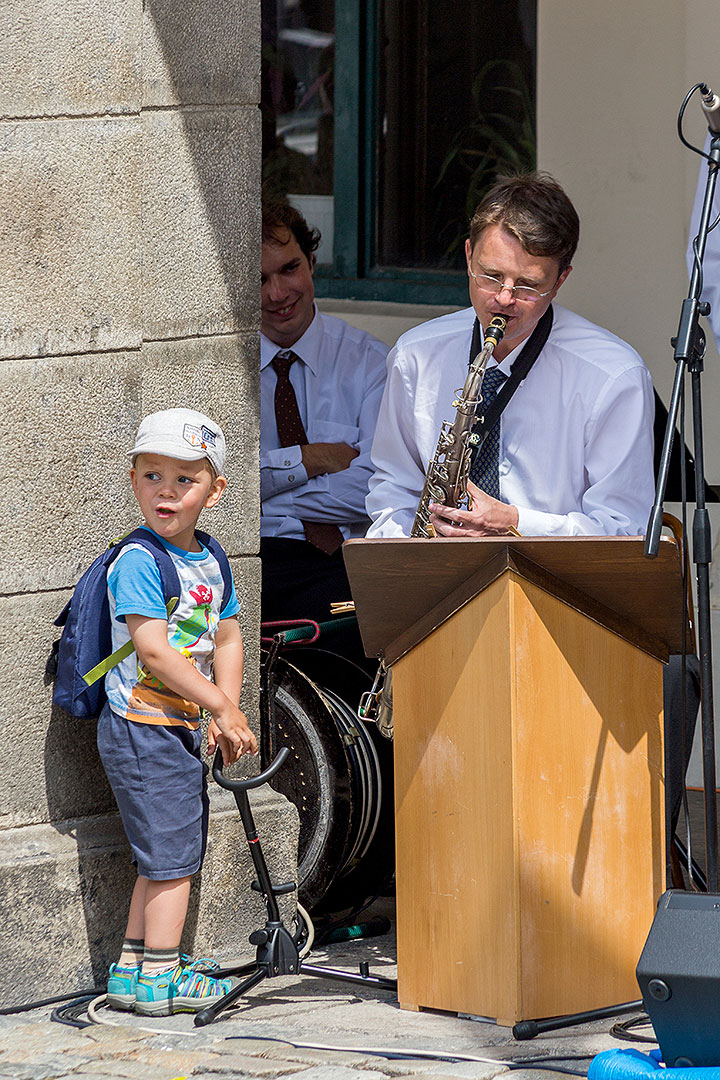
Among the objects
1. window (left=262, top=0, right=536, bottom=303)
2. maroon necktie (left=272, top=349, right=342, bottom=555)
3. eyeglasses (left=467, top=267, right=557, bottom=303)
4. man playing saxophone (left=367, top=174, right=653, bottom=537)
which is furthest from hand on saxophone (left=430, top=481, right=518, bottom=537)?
window (left=262, top=0, right=536, bottom=303)

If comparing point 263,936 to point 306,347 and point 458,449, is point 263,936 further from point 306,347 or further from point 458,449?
point 306,347

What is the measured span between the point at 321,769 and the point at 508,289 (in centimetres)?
138

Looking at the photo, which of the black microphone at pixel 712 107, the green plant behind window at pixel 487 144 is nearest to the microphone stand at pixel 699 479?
the black microphone at pixel 712 107

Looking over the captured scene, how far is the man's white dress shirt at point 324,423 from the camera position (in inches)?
188

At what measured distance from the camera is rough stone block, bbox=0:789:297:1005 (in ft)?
11.7

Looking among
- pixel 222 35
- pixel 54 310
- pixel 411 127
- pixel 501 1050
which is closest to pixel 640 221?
pixel 411 127

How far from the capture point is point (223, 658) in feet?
12.1

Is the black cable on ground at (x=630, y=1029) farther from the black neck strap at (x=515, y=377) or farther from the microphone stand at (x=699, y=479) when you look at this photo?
the black neck strap at (x=515, y=377)

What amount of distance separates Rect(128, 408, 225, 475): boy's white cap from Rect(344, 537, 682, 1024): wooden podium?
431 millimetres

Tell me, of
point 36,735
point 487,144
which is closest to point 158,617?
point 36,735

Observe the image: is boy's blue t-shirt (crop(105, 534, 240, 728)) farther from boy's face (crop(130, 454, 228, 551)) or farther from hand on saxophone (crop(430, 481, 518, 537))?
hand on saxophone (crop(430, 481, 518, 537))

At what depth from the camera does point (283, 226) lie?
4.99 m

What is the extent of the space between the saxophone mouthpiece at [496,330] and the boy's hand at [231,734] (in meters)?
1.01

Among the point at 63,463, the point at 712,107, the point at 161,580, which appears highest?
the point at 712,107
